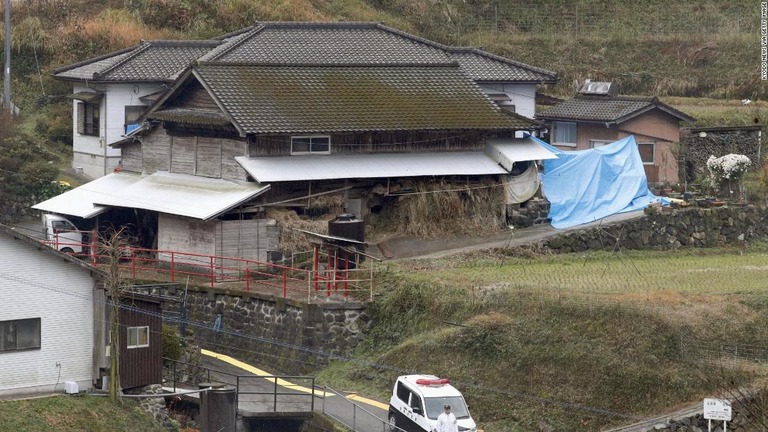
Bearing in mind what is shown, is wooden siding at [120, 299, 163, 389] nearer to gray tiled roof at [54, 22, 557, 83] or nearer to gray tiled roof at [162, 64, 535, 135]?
gray tiled roof at [162, 64, 535, 135]

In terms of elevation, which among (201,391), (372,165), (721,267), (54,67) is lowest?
(201,391)

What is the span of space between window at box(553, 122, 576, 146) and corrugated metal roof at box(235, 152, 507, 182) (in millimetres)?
7629

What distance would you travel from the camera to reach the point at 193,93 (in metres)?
42.8

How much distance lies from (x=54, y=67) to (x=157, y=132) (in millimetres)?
16719

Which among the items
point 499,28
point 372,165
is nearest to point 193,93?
point 372,165

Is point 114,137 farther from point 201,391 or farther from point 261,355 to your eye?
point 201,391

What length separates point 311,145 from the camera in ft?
138

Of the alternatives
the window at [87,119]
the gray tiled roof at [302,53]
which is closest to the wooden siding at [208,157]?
the gray tiled roof at [302,53]

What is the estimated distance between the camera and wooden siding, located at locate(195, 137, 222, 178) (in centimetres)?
4184

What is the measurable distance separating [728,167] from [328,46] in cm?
1353

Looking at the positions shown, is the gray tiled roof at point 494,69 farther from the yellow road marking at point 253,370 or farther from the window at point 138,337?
the window at point 138,337

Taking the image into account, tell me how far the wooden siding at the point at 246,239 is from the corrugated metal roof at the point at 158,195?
2.16 feet

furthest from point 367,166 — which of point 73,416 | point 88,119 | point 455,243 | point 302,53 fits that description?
point 88,119

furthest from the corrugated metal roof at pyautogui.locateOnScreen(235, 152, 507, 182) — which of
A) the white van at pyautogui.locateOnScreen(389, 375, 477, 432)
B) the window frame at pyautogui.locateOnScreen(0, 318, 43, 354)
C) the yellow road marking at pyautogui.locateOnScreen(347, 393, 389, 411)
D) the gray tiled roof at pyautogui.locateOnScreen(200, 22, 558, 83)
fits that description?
the white van at pyautogui.locateOnScreen(389, 375, 477, 432)
